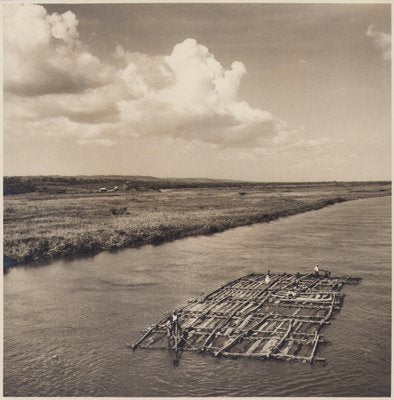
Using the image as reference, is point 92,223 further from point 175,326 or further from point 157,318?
point 175,326

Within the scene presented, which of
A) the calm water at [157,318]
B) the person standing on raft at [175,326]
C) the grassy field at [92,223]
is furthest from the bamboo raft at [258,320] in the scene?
the grassy field at [92,223]

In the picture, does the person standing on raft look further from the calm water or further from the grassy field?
the grassy field

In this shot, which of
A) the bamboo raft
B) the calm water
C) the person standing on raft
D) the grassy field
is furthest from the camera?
the grassy field

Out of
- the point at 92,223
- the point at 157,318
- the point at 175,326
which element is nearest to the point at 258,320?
the point at 175,326

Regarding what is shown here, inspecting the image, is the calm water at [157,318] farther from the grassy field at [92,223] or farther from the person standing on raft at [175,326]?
the grassy field at [92,223]

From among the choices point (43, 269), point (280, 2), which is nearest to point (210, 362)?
point (280, 2)

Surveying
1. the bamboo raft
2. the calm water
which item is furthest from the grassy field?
the bamboo raft
